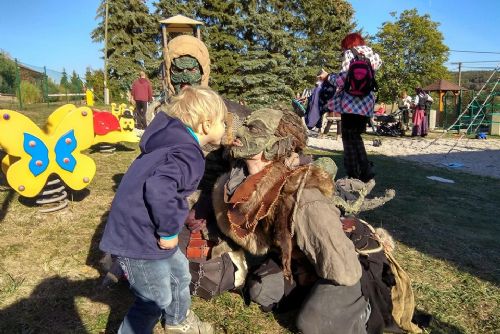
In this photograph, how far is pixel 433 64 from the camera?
3716 centimetres

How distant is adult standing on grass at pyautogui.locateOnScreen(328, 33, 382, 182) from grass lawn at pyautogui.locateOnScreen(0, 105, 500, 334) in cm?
80

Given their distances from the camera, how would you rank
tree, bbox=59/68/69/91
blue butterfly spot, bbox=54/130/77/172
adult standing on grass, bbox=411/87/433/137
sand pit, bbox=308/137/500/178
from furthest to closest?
tree, bbox=59/68/69/91 → adult standing on grass, bbox=411/87/433/137 → sand pit, bbox=308/137/500/178 → blue butterfly spot, bbox=54/130/77/172

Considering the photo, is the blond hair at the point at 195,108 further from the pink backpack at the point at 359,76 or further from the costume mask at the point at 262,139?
the pink backpack at the point at 359,76

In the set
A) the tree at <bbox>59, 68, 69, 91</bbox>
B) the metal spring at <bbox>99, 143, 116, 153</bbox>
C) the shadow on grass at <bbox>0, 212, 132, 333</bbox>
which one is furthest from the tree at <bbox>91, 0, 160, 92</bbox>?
the shadow on grass at <bbox>0, 212, 132, 333</bbox>

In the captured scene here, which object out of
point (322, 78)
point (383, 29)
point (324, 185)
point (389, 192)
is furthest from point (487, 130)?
point (383, 29)

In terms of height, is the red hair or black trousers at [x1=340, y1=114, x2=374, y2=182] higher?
the red hair

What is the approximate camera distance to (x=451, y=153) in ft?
33.9

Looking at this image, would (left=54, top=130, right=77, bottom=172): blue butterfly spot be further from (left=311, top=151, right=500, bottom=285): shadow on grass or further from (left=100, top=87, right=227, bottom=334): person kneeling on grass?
(left=311, top=151, right=500, bottom=285): shadow on grass

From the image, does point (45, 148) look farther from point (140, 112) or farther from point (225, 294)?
point (140, 112)

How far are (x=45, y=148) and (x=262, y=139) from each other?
9.28 feet

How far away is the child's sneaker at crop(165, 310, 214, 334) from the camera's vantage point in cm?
238

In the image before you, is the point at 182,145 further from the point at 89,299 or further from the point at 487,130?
the point at 487,130

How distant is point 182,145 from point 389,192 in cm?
197

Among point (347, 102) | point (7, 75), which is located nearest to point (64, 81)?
point (7, 75)
